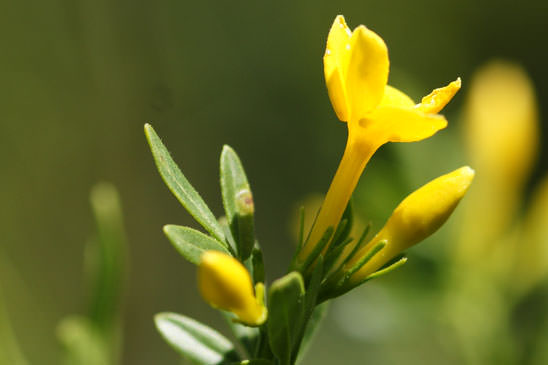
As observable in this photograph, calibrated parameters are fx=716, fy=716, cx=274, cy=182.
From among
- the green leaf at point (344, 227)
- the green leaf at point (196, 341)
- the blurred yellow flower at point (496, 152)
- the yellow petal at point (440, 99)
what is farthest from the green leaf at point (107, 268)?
the blurred yellow flower at point (496, 152)

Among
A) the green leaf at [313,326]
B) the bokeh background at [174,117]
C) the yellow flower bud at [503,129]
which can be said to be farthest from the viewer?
the bokeh background at [174,117]

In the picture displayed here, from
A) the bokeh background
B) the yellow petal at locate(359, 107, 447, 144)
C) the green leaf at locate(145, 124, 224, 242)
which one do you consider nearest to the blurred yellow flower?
the bokeh background

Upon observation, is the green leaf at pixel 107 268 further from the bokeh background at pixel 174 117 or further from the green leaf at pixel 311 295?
the bokeh background at pixel 174 117

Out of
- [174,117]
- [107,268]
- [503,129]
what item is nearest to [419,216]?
[107,268]

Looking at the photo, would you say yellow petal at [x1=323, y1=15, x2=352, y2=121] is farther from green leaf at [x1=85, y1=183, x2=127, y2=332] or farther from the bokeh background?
the bokeh background

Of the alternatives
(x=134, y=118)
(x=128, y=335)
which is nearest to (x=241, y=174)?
(x=128, y=335)

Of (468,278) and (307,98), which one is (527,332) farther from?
(307,98)

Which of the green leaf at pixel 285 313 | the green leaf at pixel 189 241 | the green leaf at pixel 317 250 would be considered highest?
the green leaf at pixel 189 241

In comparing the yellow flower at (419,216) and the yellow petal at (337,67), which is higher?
the yellow petal at (337,67)
